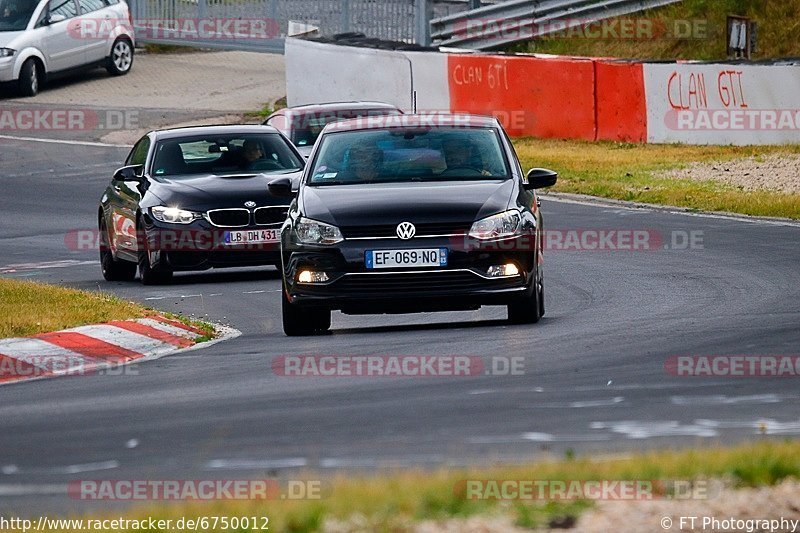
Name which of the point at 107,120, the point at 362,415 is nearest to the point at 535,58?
the point at 107,120

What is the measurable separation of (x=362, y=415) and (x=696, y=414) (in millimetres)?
1544

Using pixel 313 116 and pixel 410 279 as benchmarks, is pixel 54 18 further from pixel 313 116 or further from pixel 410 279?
pixel 410 279

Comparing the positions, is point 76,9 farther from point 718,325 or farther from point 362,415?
point 362,415

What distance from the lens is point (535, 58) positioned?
29938 mm

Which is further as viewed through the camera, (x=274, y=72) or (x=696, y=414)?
(x=274, y=72)

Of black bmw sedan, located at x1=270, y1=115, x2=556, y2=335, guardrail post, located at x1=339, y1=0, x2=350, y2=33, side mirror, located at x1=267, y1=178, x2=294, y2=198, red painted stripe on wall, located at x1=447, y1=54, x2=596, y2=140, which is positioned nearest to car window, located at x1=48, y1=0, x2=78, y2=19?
guardrail post, located at x1=339, y1=0, x2=350, y2=33

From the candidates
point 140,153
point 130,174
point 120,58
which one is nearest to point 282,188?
point 130,174

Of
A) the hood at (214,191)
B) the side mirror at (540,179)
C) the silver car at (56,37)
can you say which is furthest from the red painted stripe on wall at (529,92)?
the side mirror at (540,179)

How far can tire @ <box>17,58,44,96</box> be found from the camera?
3606cm

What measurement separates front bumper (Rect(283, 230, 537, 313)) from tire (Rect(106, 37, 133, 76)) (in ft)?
89.7

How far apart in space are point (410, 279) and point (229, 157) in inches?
237

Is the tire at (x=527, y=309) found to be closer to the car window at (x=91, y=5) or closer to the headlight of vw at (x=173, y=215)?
the headlight of vw at (x=173, y=215)

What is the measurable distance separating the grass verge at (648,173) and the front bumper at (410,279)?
9475 mm

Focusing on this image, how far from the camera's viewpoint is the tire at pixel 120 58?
127 ft
